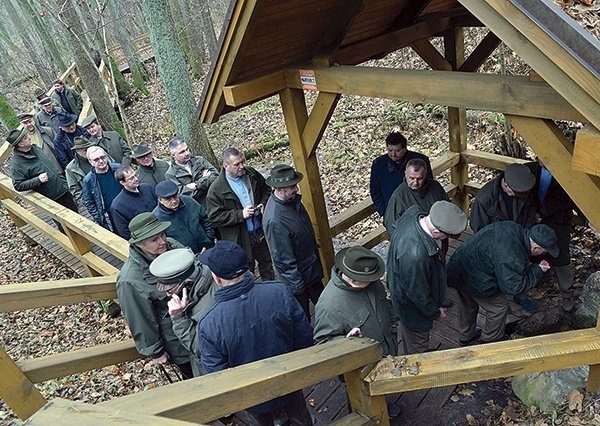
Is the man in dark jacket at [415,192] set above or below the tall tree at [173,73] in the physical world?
below

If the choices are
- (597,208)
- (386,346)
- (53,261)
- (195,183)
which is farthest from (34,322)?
(597,208)

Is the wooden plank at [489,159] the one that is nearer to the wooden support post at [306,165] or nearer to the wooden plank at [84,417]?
the wooden support post at [306,165]

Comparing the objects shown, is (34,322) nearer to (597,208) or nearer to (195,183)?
(195,183)

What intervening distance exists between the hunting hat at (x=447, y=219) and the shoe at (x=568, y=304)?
2.09 metres

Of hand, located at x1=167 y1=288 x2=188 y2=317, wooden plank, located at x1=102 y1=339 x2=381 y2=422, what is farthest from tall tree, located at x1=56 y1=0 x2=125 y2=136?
wooden plank, located at x1=102 y1=339 x2=381 y2=422

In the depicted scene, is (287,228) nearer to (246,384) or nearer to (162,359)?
(162,359)

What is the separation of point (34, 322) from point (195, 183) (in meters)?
4.49

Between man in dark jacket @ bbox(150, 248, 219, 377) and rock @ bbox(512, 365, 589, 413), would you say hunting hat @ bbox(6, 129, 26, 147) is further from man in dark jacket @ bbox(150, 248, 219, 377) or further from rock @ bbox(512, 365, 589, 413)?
rock @ bbox(512, 365, 589, 413)

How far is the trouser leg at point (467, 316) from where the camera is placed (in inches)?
162

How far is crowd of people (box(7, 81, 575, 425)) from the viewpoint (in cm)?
284

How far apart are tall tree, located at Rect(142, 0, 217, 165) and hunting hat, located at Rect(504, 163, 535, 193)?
6.93m

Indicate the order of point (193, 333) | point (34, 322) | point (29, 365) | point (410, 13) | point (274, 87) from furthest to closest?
point (34, 322), point (410, 13), point (274, 87), point (193, 333), point (29, 365)

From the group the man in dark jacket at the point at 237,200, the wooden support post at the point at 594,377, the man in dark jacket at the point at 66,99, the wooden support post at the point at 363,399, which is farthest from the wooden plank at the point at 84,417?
the man in dark jacket at the point at 66,99

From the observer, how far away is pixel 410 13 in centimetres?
497
